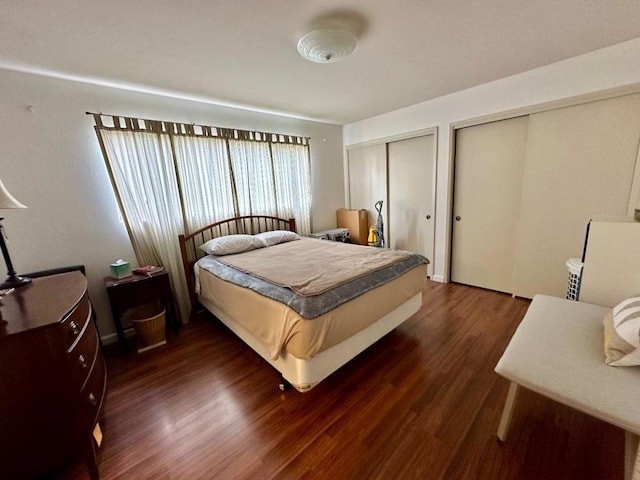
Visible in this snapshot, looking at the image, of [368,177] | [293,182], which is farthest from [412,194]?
[293,182]

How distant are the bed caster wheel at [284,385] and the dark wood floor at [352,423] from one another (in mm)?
55

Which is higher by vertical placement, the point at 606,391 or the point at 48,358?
the point at 48,358

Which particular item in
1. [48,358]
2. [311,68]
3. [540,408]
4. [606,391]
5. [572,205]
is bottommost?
[540,408]

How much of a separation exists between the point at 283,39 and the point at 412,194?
267cm

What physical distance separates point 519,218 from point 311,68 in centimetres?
268

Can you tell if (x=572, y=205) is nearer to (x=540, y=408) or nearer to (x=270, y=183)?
(x=540, y=408)

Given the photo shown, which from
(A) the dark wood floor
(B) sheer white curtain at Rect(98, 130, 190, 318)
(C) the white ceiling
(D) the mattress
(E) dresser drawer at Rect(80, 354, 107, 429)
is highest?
(C) the white ceiling

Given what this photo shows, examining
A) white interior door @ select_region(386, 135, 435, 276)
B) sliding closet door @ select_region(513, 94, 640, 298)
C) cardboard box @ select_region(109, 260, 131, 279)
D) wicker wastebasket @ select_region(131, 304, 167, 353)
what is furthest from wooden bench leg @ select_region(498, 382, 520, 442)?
cardboard box @ select_region(109, 260, 131, 279)

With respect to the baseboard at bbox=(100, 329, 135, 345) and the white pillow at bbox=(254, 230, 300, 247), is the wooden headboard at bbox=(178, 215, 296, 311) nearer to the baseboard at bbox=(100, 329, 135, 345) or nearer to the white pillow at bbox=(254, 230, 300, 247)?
the white pillow at bbox=(254, 230, 300, 247)

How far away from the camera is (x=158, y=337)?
2395 millimetres

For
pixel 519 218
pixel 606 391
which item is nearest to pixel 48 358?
pixel 606 391

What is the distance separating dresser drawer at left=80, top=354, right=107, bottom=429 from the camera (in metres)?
1.23

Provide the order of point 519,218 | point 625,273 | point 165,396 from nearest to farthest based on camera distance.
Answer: point 625,273
point 165,396
point 519,218

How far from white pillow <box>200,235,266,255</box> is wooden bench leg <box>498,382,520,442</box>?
8.29 ft
